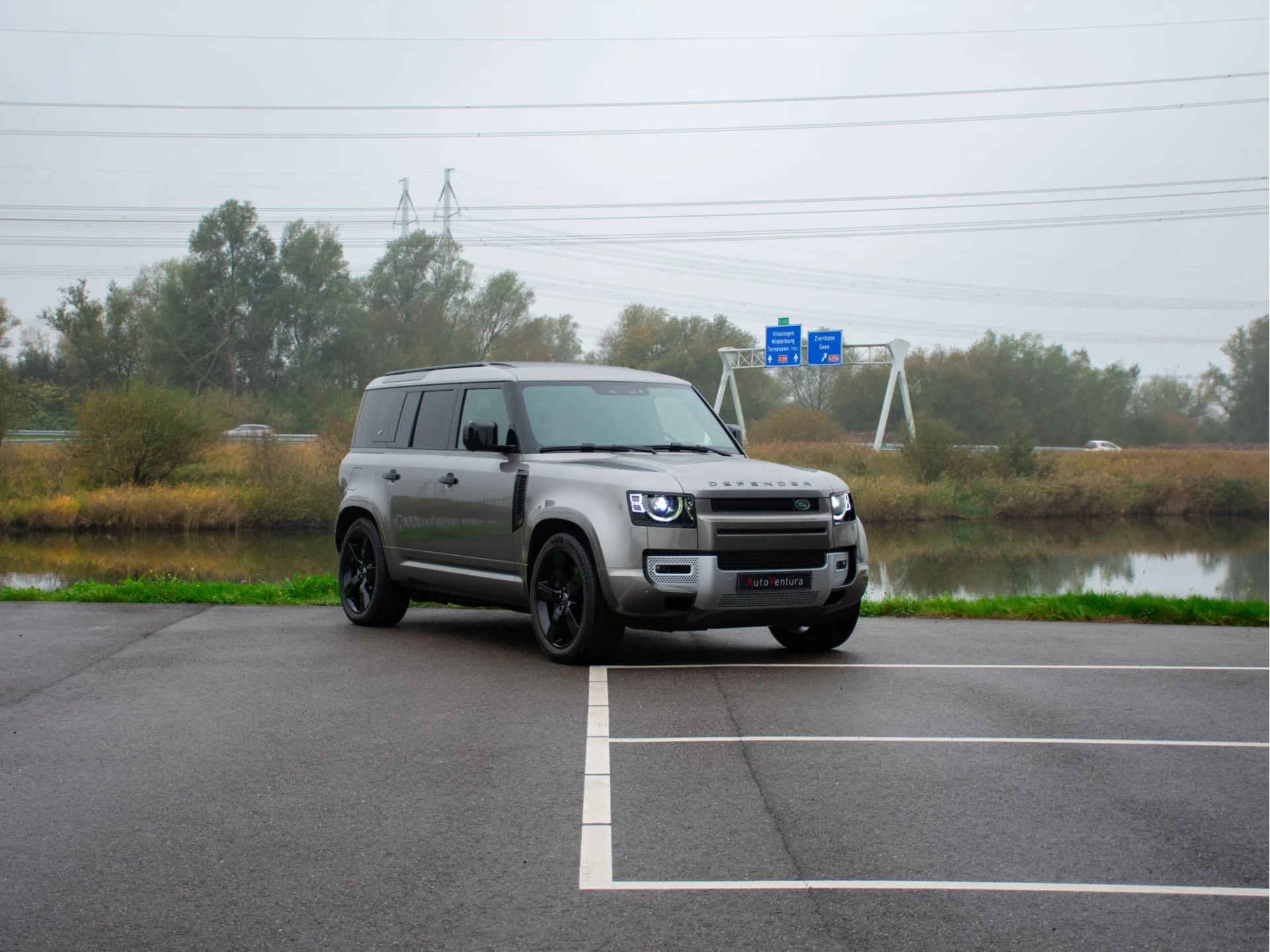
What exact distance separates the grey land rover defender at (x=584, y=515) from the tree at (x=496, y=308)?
67901mm

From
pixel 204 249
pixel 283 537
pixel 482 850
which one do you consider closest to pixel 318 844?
pixel 482 850

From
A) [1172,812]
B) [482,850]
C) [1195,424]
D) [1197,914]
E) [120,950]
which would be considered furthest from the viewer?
[1195,424]

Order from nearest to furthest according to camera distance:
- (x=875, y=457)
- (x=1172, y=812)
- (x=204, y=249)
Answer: (x=1172, y=812) → (x=875, y=457) → (x=204, y=249)

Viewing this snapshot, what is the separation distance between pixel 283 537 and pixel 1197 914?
32.5 meters

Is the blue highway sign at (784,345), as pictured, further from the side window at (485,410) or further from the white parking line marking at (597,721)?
the white parking line marking at (597,721)

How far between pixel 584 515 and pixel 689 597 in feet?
2.97

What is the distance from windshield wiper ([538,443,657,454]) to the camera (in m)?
9.41

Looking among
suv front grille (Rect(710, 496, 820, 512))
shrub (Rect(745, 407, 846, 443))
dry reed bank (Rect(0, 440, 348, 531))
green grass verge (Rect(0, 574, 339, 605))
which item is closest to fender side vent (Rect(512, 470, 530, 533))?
suv front grille (Rect(710, 496, 820, 512))

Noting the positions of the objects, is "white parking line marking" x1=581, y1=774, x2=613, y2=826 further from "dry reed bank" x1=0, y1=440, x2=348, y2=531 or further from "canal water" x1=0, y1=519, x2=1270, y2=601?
"dry reed bank" x1=0, y1=440, x2=348, y2=531

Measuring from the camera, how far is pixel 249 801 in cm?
530

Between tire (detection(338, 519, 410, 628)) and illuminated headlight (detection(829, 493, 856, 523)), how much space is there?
3949mm

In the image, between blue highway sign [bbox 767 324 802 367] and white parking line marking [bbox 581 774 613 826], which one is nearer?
white parking line marking [bbox 581 774 613 826]

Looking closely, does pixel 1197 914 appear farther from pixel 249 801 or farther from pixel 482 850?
pixel 249 801

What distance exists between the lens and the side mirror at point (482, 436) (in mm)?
9242
